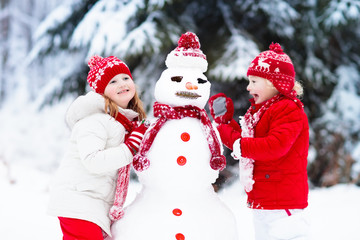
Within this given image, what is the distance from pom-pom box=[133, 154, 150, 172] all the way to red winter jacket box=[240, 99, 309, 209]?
488 mm

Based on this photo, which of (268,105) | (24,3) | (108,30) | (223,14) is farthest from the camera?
(24,3)

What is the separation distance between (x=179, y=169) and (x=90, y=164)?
1.44 ft

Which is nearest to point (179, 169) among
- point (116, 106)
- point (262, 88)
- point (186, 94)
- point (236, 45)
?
point (186, 94)

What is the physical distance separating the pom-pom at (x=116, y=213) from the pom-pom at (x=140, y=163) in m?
0.25

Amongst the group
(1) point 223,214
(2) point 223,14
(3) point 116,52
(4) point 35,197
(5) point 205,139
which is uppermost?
(2) point 223,14

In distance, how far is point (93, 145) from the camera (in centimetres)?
186

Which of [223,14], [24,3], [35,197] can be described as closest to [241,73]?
[223,14]

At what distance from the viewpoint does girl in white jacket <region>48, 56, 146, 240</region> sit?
1860 mm

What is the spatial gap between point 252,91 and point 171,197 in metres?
0.76

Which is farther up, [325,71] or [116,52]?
[116,52]

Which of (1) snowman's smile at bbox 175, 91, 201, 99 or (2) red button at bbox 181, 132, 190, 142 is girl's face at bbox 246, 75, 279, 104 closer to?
(1) snowman's smile at bbox 175, 91, 201, 99

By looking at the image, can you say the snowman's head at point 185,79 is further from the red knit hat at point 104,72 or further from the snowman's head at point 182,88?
the red knit hat at point 104,72

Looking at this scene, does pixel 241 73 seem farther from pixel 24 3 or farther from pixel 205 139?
pixel 24 3

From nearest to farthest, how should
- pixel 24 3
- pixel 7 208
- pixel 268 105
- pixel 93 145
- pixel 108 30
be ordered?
pixel 93 145 → pixel 268 105 → pixel 7 208 → pixel 108 30 → pixel 24 3
